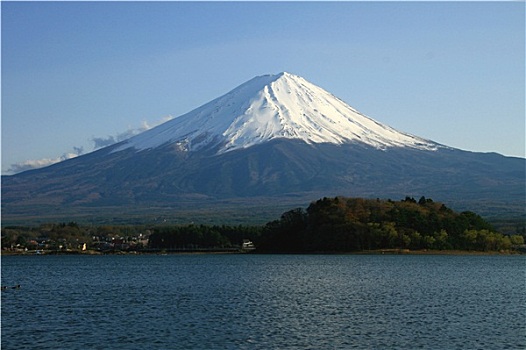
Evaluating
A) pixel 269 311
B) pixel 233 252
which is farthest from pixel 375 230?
pixel 269 311

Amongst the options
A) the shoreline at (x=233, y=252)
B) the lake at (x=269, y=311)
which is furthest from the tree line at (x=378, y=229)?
the lake at (x=269, y=311)

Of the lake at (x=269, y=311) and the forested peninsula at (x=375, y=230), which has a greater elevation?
the forested peninsula at (x=375, y=230)

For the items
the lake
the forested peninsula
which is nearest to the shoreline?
the forested peninsula

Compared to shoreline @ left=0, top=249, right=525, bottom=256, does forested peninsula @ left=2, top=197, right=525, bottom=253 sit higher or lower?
higher

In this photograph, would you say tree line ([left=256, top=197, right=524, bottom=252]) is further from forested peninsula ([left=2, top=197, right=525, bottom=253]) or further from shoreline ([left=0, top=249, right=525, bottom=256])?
shoreline ([left=0, top=249, right=525, bottom=256])

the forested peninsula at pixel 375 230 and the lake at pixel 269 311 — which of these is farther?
the forested peninsula at pixel 375 230

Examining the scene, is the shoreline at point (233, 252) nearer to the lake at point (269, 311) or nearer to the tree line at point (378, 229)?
the tree line at point (378, 229)

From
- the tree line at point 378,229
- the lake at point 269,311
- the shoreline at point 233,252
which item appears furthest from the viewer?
the shoreline at point 233,252

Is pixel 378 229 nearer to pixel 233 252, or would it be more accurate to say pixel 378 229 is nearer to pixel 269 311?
pixel 233 252
